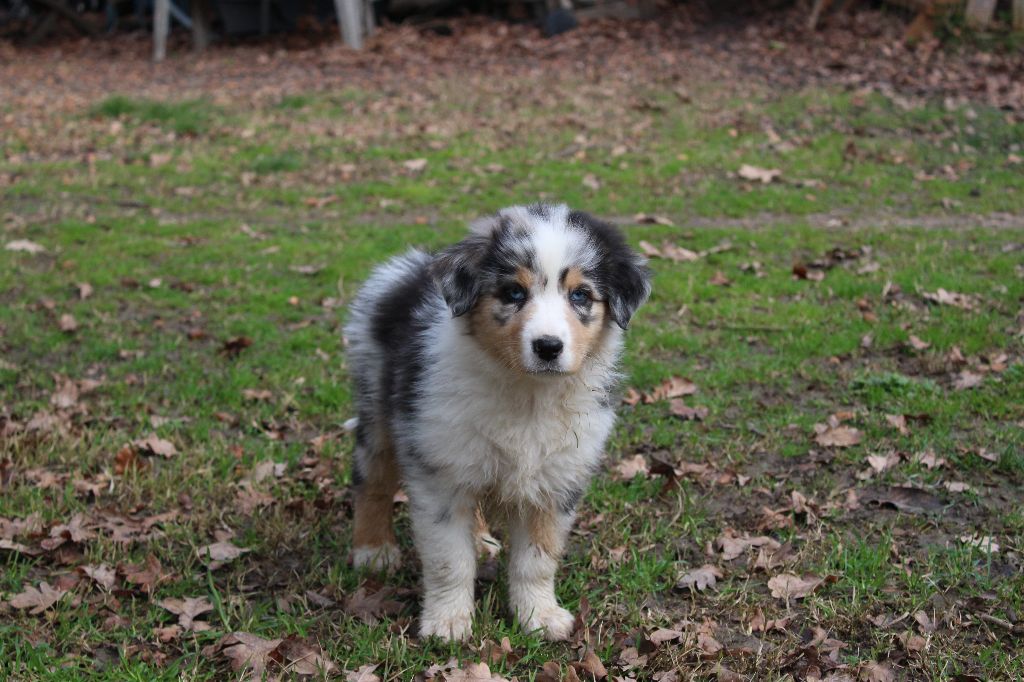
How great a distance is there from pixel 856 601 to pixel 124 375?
4512mm

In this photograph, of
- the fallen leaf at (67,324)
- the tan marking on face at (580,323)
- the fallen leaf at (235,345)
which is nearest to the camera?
the tan marking on face at (580,323)

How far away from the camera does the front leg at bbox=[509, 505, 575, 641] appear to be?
4016mm

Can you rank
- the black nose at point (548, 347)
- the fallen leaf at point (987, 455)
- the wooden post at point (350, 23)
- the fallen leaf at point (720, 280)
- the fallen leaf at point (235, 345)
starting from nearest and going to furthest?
the black nose at point (548, 347) < the fallen leaf at point (987, 455) < the fallen leaf at point (235, 345) < the fallen leaf at point (720, 280) < the wooden post at point (350, 23)

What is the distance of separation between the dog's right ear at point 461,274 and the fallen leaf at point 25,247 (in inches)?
250

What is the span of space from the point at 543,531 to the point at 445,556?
40 centimetres

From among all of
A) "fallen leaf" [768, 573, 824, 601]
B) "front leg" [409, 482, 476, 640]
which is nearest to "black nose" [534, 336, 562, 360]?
"front leg" [409, 482, 476, 640]

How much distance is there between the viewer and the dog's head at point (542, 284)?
11.5 feet

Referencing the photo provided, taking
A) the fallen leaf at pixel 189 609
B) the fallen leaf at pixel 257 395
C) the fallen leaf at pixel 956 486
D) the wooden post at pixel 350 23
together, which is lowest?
the fallen leaf at pixel 189 609

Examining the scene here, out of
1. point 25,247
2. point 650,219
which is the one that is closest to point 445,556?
point 650,219

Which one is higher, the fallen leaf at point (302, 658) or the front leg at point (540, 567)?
the front leg at point (540, 567)

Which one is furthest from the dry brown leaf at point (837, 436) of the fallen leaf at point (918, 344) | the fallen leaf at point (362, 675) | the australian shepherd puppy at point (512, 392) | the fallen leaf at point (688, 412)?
the fallen leaf at point (362, 675)

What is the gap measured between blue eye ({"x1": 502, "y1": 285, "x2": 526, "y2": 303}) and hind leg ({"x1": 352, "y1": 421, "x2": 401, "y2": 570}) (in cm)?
111

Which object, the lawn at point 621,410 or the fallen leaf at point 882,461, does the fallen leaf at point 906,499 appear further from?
the fallen leaf at point 882,461

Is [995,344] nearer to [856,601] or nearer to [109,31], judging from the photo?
[856,601]
